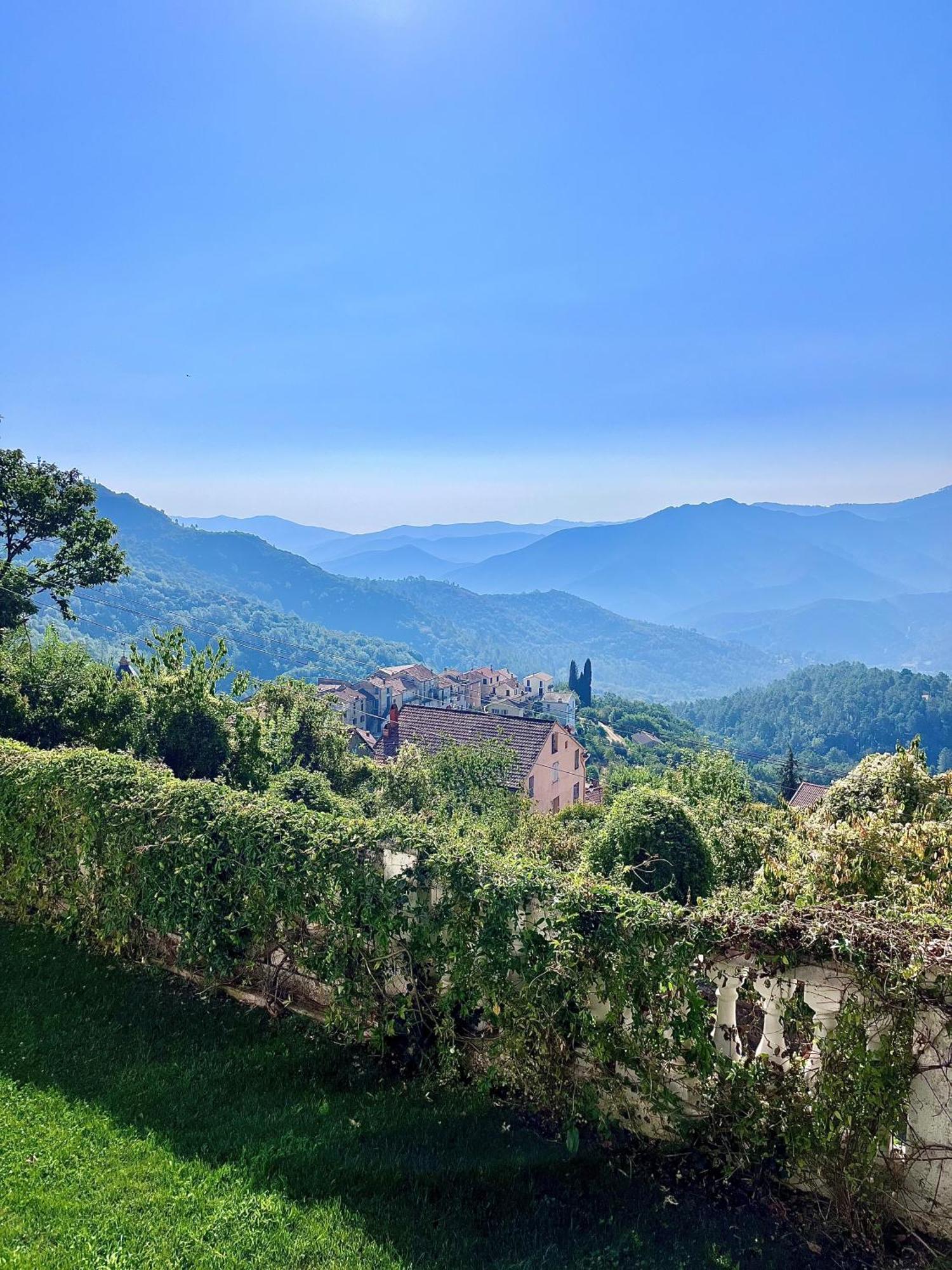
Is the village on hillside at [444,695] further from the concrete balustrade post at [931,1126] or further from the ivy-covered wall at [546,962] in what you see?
the concrete balustrade post at [931,1126]

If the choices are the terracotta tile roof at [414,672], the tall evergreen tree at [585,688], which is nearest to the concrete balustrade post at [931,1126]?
the terracotta tile roof at [414,672]

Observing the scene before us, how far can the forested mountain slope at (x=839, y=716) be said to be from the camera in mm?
136750

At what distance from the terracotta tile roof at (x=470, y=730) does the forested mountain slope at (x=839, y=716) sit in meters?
98.7

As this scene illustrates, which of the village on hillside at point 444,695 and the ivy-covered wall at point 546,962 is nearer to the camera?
the ivy-covered wall at point 546,962

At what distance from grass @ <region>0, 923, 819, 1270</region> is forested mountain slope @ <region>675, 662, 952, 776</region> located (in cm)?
12644

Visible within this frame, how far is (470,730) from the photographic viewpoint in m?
34.2

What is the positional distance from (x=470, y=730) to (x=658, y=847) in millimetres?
27877

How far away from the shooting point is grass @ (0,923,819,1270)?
11.0 feet

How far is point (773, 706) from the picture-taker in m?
169

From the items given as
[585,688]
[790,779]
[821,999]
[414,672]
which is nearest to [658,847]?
[821,999]

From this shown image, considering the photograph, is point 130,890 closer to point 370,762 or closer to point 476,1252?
point 476,1252

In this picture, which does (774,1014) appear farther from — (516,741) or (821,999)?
(516,741)

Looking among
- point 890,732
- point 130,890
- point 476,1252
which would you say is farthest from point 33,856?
point 890,732

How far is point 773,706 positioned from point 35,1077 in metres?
181
